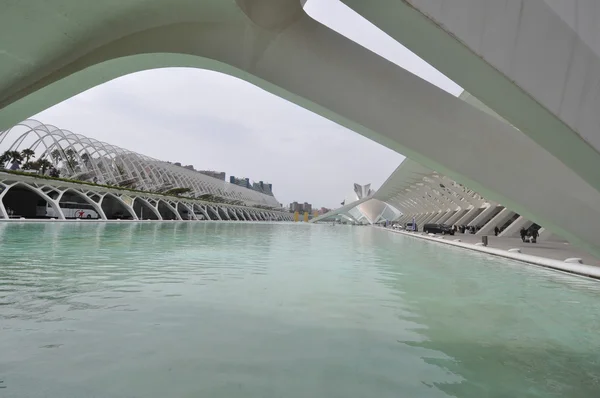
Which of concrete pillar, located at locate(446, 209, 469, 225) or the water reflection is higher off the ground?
concrete pillar, located at locate(446, 209, 469, 225)

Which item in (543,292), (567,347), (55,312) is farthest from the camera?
(543,292)

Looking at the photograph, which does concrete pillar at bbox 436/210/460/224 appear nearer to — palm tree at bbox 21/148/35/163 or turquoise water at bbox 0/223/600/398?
turquoise water at bbox 0/223/600/398

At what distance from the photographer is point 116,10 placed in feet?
10.1

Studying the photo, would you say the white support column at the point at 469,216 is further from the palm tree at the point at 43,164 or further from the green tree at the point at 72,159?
the palm tree at the point at 43,164

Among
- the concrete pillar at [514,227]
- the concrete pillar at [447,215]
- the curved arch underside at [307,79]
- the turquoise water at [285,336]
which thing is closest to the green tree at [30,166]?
the turquoise water at [285,336]

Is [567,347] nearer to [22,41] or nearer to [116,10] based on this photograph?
[116,10]

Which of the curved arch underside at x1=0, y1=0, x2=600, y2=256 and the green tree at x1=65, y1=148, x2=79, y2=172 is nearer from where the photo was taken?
the curved arch underside at x1=0, y1=0, x2=600, y2=256

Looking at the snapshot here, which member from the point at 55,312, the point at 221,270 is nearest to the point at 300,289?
the point at 221,270

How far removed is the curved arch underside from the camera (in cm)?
325

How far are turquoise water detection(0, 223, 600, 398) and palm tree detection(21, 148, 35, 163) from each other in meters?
39.8

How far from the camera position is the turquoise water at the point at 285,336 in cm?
289

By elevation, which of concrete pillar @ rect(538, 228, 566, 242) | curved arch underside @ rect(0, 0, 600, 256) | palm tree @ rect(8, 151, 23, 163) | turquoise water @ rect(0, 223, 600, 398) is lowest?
turquoise water @ rect(0, 223, 600, 398)

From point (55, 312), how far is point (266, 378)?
3180 millimetres

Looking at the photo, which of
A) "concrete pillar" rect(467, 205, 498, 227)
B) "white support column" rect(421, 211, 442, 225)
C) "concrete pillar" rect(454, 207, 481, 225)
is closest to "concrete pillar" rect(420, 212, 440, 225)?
"white support column" rect(421, 211, 442, 225)
